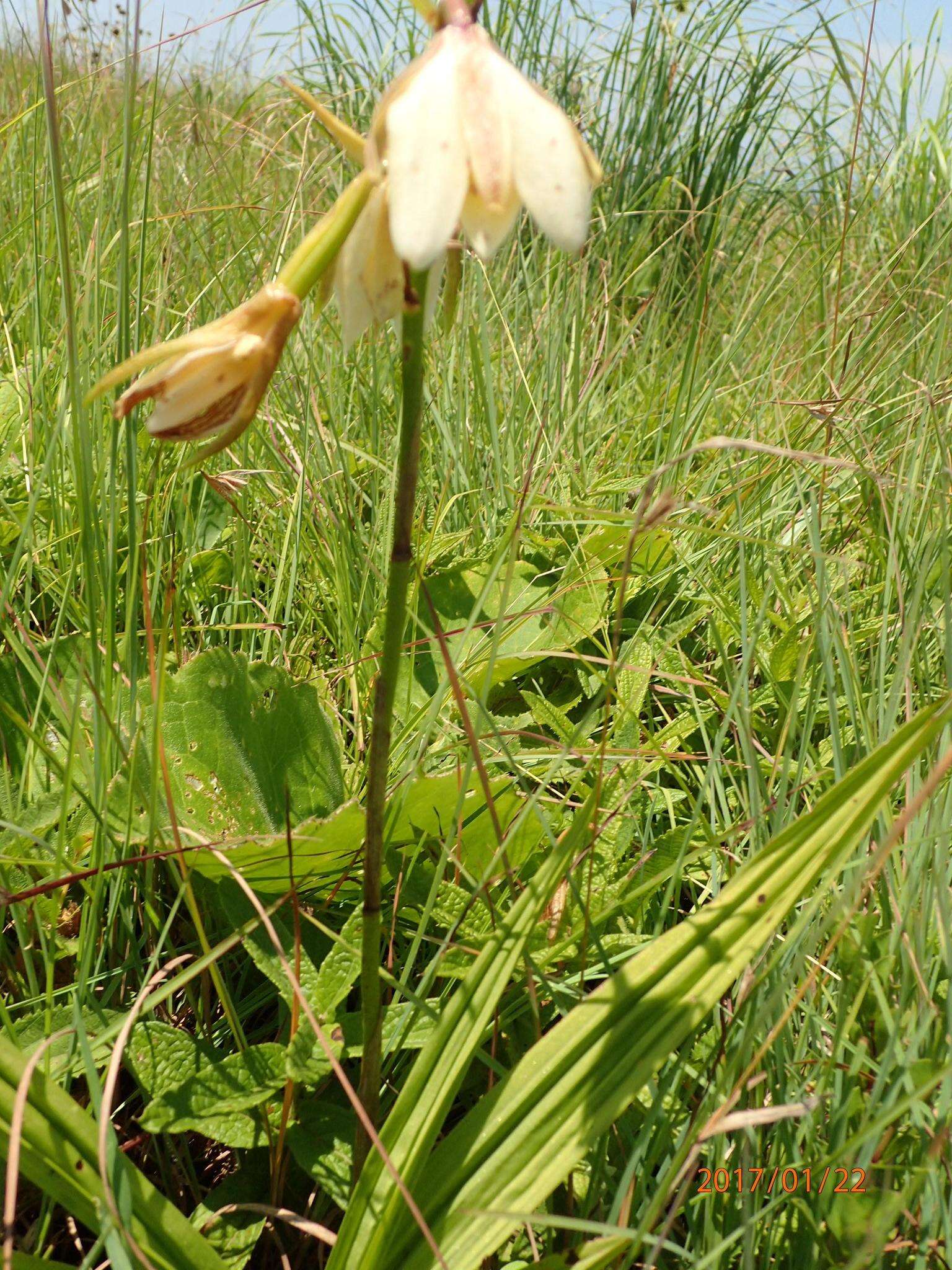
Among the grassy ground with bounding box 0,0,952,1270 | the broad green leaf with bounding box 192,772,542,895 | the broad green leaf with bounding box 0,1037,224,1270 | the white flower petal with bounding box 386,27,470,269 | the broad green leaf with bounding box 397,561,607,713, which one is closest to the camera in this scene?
the white flower petal with bounding box 386,27,470,269

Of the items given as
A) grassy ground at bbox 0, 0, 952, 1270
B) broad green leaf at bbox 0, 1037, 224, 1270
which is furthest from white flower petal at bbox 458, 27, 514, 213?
broad green leaf at bbox 0, 1037, 224, 1270

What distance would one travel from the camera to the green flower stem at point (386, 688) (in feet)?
1.93

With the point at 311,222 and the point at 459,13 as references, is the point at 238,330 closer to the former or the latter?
the point at 459,13

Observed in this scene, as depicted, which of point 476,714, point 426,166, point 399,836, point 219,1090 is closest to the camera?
point 426,166

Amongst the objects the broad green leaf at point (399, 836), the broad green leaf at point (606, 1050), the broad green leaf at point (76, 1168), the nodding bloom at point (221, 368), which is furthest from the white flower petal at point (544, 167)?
the broad green leaf at point (76, 1168)

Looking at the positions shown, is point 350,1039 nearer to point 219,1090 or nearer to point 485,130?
point 219,1090

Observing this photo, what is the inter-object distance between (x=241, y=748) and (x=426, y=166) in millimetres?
673

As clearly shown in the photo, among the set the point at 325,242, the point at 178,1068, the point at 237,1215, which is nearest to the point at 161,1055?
the point at 178,1068

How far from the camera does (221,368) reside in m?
0.57

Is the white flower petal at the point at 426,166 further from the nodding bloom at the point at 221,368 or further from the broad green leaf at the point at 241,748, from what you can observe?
the broad green leaf at the point at 241,748

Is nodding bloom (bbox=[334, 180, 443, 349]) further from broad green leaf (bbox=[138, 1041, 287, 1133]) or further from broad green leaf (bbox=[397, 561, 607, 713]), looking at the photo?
broad green leaf (bbox=[397, 561, 607, 713])

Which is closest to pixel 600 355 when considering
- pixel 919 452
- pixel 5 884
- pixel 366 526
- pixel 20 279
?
pixel 366 526

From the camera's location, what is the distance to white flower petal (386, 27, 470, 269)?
0.50 m

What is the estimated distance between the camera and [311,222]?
2203 millimetres
